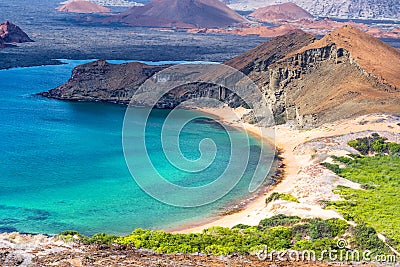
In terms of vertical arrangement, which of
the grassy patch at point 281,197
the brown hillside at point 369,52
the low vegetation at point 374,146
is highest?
the brown hillside at point 369,52

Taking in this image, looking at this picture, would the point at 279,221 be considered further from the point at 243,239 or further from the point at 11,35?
the point at 11,35

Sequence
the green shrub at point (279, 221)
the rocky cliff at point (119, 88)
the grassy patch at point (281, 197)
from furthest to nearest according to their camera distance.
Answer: the rocky cliff at point (119, 88), the grassy patch at point (281, 197), the green shrub at point (279, 221)

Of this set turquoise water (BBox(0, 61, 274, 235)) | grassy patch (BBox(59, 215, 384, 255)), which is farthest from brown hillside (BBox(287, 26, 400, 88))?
grassy patch (BBox(59, 215, 384, 255))

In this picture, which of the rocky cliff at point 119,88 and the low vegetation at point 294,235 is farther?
the rocky cliff at point 119,88

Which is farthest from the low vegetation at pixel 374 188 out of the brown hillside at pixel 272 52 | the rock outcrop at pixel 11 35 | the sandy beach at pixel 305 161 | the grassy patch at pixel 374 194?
the rock outcrop at pixel 11 35

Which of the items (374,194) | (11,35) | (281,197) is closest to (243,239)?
(281,197)

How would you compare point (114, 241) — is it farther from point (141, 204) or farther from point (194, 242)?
point (141, 204)

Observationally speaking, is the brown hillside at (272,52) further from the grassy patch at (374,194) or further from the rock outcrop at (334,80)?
the grassy patch at (374,194)
